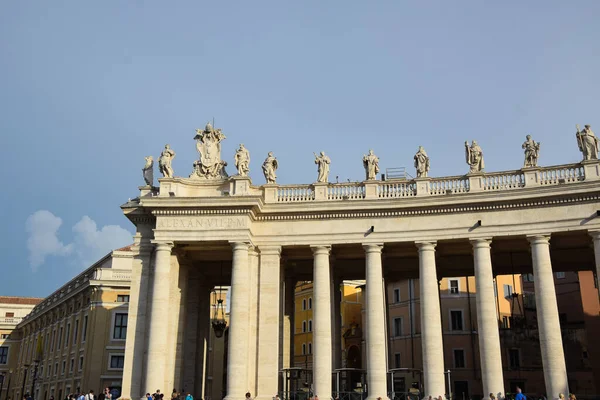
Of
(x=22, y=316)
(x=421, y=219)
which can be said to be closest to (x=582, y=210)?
(x=421, y=219)

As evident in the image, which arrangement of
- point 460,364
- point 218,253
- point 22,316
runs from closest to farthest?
point 218,253 → point 460,364 → point 22,316

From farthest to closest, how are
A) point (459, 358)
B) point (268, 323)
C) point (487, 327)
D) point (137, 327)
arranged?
1. point (459, 358)
2. point (137, 327)
3. point (268, 323)
4. point (487, 327)

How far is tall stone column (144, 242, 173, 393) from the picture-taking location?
3388cm

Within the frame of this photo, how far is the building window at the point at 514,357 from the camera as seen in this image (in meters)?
61.5

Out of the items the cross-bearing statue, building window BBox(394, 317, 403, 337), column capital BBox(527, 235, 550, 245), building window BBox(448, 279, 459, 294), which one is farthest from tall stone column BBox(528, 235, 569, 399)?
building window BBox(394, 317, 403, 337)

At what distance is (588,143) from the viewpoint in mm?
34312

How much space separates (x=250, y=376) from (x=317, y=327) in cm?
474

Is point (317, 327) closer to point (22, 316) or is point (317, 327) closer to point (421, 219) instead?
point (421, 219)

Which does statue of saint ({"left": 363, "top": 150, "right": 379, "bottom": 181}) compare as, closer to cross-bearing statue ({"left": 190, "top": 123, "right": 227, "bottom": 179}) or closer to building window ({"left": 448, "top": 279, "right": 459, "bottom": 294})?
cross-bearing statue ({"left": 190, "top": 123, "right": 227, "bottom": 179})

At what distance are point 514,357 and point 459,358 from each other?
5600 mm

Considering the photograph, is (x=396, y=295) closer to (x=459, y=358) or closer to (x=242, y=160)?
(x=459, y=358)

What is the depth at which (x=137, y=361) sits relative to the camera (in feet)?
116

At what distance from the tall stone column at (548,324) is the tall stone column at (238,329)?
628 inches

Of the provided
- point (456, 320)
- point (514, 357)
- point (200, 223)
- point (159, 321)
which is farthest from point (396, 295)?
point (159, 321)
